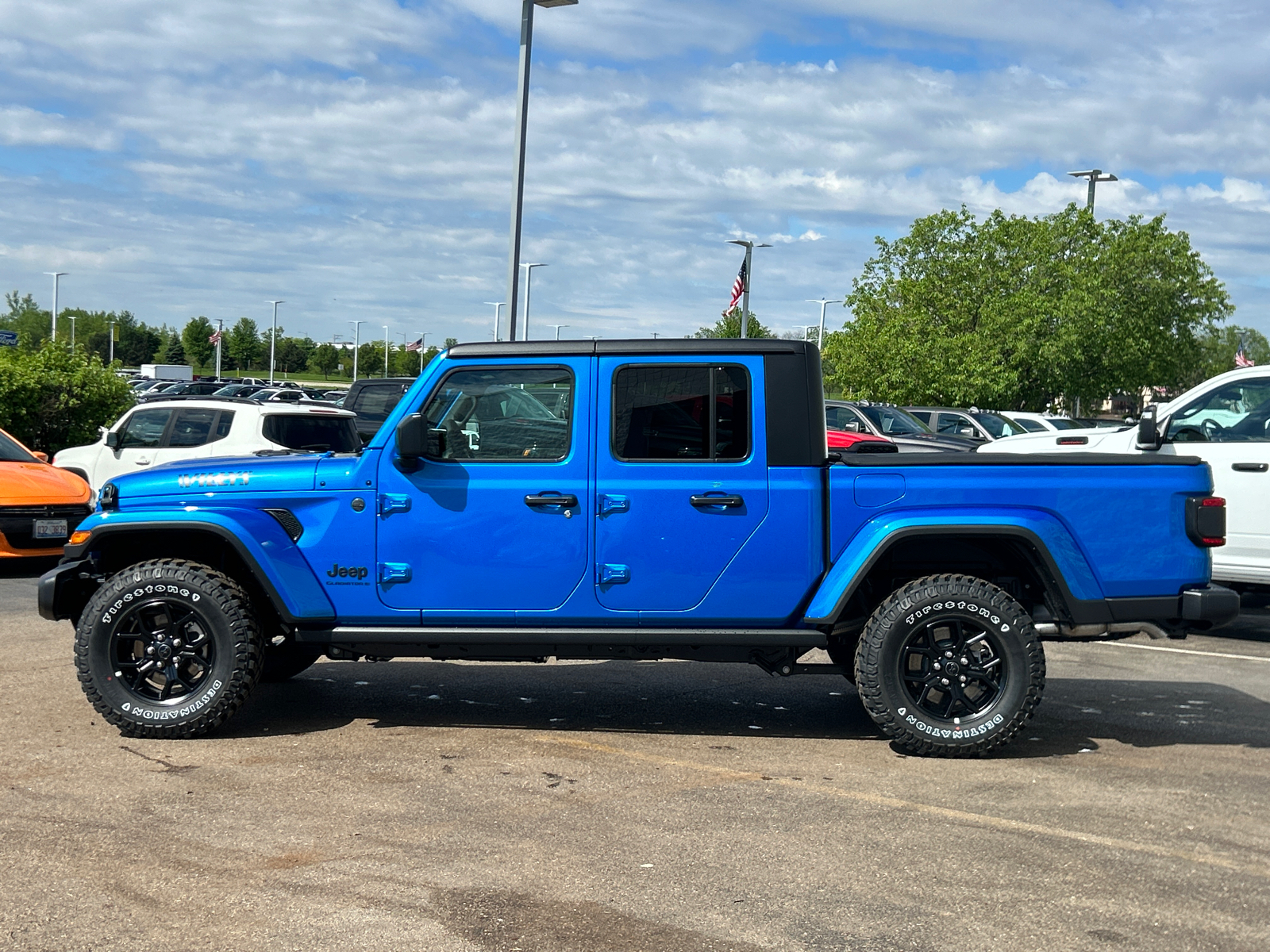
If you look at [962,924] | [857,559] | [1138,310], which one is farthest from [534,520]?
[1138,310]

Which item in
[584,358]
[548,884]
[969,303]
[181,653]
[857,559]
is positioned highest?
[969,303]

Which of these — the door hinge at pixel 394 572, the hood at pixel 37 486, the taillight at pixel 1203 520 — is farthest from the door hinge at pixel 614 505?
the hood at pixel 37 486

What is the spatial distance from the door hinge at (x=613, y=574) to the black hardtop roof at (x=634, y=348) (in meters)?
1.03

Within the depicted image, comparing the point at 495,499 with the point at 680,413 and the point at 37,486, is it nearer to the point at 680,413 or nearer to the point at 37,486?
the point at 680,413

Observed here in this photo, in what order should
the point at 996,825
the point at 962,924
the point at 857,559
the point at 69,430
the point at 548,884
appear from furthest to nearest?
the point at 69,430 < the point at 857,559 < the point at 996,825 < the point at 548,884 < the point at 962,924

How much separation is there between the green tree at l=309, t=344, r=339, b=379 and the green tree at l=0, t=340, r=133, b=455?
11641 cm

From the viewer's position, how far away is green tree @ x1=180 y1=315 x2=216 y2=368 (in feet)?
397

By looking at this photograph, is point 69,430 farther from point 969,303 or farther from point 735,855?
point 969,303

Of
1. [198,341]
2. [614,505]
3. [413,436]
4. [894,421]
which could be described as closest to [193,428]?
[413,436]

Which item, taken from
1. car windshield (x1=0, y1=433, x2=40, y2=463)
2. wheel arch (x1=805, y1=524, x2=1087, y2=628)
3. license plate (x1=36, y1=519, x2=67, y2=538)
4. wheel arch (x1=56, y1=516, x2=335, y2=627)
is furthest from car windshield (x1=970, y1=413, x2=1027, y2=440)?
wheel arch (x1=56, y1=516, x2=335, y2=627)

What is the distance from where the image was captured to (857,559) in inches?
241

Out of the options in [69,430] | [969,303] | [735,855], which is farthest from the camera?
[969,303]

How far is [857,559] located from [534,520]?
5.02 ft

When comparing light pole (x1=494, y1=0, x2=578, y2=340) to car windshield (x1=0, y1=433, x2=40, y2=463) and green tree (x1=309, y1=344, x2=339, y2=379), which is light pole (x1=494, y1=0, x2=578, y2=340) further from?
green tree (x1=309, y1=344, x2=339, y2=379)
